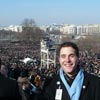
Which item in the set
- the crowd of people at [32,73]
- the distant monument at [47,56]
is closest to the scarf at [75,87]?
the crowd of people at [32,73]

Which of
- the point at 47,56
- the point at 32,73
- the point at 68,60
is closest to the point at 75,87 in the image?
the point at 68,60

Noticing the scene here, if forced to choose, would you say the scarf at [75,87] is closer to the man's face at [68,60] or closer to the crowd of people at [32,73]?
the man's face at [68,60]

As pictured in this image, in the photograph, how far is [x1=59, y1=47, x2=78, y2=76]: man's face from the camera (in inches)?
157

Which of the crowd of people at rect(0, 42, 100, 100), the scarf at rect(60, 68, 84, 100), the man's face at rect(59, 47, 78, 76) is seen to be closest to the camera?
the scarf at rect(60, 68, 84, 100)

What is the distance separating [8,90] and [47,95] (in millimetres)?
381

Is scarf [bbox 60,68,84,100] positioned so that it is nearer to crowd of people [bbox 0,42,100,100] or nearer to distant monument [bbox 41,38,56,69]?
crowd of people [bbox 0,42,100,100]

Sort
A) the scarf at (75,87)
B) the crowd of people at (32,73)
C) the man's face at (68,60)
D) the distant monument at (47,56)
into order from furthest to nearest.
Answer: the distant monument at (47,56)
the crowd of people at (32,73)
the man's face at (68,60)
the scarf at (75,87)

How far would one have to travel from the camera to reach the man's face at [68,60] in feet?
13.1

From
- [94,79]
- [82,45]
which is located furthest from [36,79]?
[82,45]

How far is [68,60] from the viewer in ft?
13.1

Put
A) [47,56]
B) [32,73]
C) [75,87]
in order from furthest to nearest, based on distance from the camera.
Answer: [47,56] → [32,73] → [75,87]

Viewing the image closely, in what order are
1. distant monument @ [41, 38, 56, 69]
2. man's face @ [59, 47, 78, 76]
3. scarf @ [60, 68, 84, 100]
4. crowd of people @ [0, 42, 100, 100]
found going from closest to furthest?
scarf @ [60, 68, 84, 100]
man's face @ [59, 47, 78, 76]
crowd of people @ [0, 42, 100, 100]
distant monument @ [41, 38, 56, 69]

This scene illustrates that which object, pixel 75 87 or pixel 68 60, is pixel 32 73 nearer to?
pixel 68 60

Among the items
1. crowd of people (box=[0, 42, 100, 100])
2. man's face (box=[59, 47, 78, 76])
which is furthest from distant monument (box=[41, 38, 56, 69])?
man's face (box=[59, 47, 78, 76])
